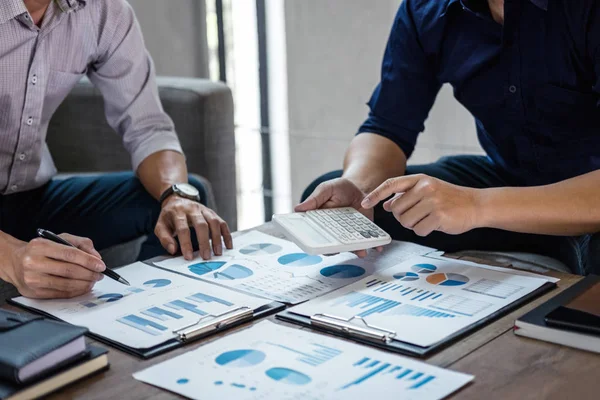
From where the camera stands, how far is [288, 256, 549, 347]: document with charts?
90 cm

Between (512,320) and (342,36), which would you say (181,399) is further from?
(342,36)

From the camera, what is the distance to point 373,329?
2.88 ft

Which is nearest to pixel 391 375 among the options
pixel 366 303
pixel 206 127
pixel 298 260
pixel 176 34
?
pixel 366 303

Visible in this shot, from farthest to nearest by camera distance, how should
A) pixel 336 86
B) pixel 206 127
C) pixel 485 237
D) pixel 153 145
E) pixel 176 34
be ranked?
pixel 176 34 → pixel 336 86 → pixel 206 127 → pixel 153 145 → pixel 485 237

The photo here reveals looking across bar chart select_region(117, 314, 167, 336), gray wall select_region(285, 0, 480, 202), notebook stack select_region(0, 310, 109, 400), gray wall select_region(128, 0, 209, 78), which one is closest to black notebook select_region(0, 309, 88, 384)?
notebook stack select_region(0, 310, 109, 400)

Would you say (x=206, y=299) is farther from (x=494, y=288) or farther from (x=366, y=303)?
(x=494, y=288)

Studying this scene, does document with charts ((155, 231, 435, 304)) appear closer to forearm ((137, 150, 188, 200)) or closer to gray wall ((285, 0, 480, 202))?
forearm ((137, 150, 188, 200))

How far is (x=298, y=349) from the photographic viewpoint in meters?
0.85

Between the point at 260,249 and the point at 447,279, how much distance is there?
0.32 meters

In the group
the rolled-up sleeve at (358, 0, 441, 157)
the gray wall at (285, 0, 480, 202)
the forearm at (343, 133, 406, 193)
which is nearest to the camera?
the forearm at (343, 133, 406, 193)

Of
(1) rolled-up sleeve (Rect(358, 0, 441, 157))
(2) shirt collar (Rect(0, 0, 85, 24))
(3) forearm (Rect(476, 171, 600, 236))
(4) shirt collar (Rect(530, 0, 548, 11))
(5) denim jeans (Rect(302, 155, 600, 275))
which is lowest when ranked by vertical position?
(5) denim jeans (Rect(302, 155, 600, 275))

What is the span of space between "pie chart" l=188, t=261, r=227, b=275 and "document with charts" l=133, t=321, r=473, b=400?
263 millimetres

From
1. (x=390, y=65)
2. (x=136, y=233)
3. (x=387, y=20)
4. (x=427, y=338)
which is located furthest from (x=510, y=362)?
(x=387, y=20)

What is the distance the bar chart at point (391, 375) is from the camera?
757mm
